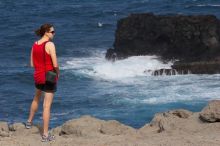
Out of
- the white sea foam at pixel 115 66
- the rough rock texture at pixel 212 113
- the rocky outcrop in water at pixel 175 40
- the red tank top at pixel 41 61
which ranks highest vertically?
the red tank top at pixel 41 61

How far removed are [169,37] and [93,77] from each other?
306 inches

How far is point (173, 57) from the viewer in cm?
5525

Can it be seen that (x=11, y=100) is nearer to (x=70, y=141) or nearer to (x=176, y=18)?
(x=176, y=18)

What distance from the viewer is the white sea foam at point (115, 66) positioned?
52156 mm

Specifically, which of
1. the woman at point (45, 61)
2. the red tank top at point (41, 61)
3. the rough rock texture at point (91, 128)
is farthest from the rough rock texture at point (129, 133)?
the red tank top at point (41, 61)

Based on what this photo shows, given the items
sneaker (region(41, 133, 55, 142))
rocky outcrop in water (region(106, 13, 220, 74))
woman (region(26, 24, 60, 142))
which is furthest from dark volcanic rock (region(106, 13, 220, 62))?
woman (region(26, 24, 60, 142))

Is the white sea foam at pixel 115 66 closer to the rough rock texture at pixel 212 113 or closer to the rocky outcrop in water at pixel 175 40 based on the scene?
the rocky outcrop in water at pixel 175 40

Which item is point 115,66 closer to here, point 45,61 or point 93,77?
point 93,77

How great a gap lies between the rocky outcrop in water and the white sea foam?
37.0 inches

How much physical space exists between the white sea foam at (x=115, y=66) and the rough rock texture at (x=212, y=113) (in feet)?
114

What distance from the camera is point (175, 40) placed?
5584cm

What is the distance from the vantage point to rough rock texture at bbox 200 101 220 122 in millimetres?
16094

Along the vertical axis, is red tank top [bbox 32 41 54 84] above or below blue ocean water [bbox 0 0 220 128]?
above

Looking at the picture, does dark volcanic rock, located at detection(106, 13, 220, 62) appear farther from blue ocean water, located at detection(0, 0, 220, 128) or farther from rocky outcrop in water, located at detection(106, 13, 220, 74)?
blue ocean water, located at detection(0, 0, 220, 128)
